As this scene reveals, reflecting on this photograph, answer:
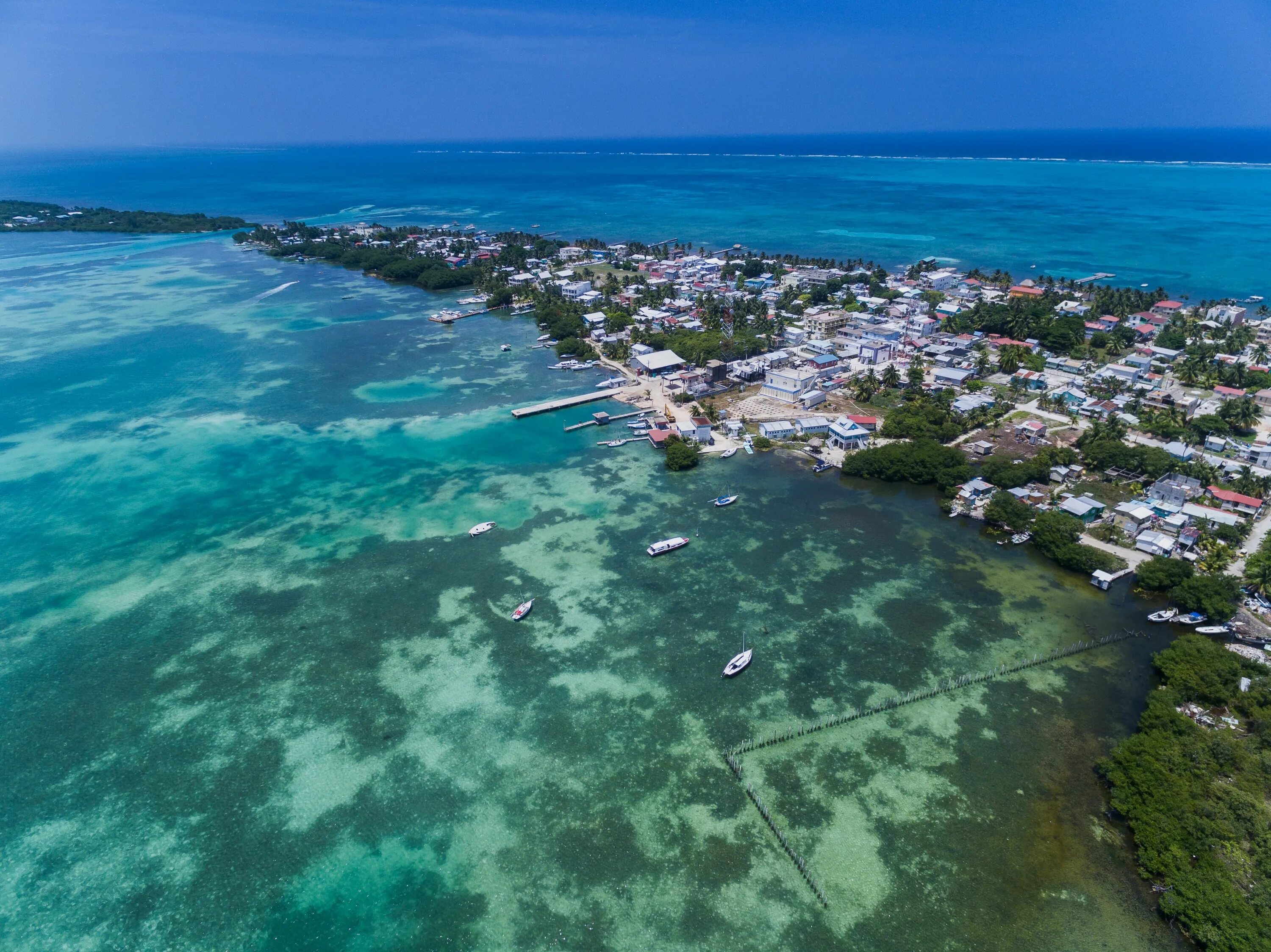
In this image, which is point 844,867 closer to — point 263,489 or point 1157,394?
point 263,489

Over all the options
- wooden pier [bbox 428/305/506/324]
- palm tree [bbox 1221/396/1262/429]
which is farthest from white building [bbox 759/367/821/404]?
wooden pier [bbox 428/305/506/324]

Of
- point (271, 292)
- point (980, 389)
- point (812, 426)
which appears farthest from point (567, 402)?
point (271, 292)

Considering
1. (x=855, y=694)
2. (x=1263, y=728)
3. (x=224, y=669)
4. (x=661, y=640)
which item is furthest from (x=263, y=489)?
(x=1263, y=728)

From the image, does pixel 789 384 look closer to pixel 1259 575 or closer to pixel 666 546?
pixel 666 546

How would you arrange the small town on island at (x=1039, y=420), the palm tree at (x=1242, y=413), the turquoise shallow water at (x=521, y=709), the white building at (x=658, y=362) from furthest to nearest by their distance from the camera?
the white building at (x=658, y=362), the palm tree at (x=1242, y=413), the small town on island at (x=1039, y=420), the turquoise shallow water at (x=521, y=709)

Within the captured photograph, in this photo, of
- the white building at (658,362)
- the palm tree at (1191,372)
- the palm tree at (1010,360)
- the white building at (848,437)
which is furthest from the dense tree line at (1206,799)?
the white building at (658,362)

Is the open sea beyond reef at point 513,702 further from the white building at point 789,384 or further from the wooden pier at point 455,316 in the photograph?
the wooden pier at point 455,316
